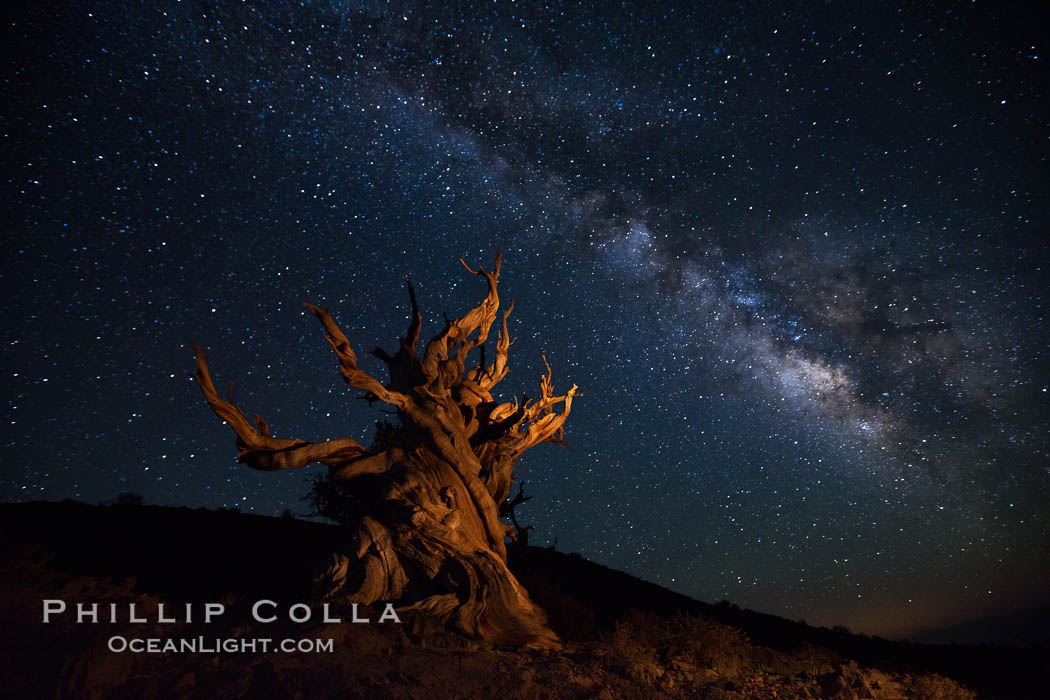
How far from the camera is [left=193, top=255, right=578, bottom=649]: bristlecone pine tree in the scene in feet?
22.3

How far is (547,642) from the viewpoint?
22.0 feet

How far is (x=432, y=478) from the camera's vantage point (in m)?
8.39

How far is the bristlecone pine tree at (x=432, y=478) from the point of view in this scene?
22.3 ft

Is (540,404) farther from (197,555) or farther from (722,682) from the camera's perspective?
(197,555)

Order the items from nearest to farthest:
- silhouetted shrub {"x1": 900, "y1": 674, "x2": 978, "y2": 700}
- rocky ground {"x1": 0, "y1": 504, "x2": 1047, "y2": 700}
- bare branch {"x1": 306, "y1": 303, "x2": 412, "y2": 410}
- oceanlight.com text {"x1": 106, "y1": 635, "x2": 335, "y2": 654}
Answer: rocky ground {"x1": 0, "y1": 504, "x2": 1047, "y2": 700}
oceanlight.com text {"x1": 106, "y1": 635, "x2": 335, "y2": 654}
silhouetted shrub {"x1": 900, "y1": 674, "x2": 978, "y2": 700}
bare branch {"x1": 306, "y1": 303, "x2": 412, "y2": 410}

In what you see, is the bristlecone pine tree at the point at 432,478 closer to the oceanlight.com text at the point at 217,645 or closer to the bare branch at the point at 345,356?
the bare branch at the point at 345,356

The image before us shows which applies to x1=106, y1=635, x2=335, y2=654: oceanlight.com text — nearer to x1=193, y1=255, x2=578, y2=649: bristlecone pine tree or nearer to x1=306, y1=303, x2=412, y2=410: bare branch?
x1=193, y1=255, x2=578, y2=649: bristlecone pine tree

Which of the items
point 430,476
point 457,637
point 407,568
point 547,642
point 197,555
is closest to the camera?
point 457,637

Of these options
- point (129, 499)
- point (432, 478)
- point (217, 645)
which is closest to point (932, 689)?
point (432, 478)

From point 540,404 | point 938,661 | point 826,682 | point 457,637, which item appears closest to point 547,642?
point 457,637

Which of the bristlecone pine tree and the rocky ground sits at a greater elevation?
the bristlecone pine tree

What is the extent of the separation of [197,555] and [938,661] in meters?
15.8

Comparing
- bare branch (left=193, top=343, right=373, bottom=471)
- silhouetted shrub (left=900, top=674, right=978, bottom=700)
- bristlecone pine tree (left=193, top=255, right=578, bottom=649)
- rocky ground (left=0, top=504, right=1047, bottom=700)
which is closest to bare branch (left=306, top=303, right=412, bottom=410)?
bristlecone pine tree (left=193, top=255, right=578, bottom=649)

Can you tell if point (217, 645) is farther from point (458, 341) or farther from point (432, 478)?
point (458, 341)
